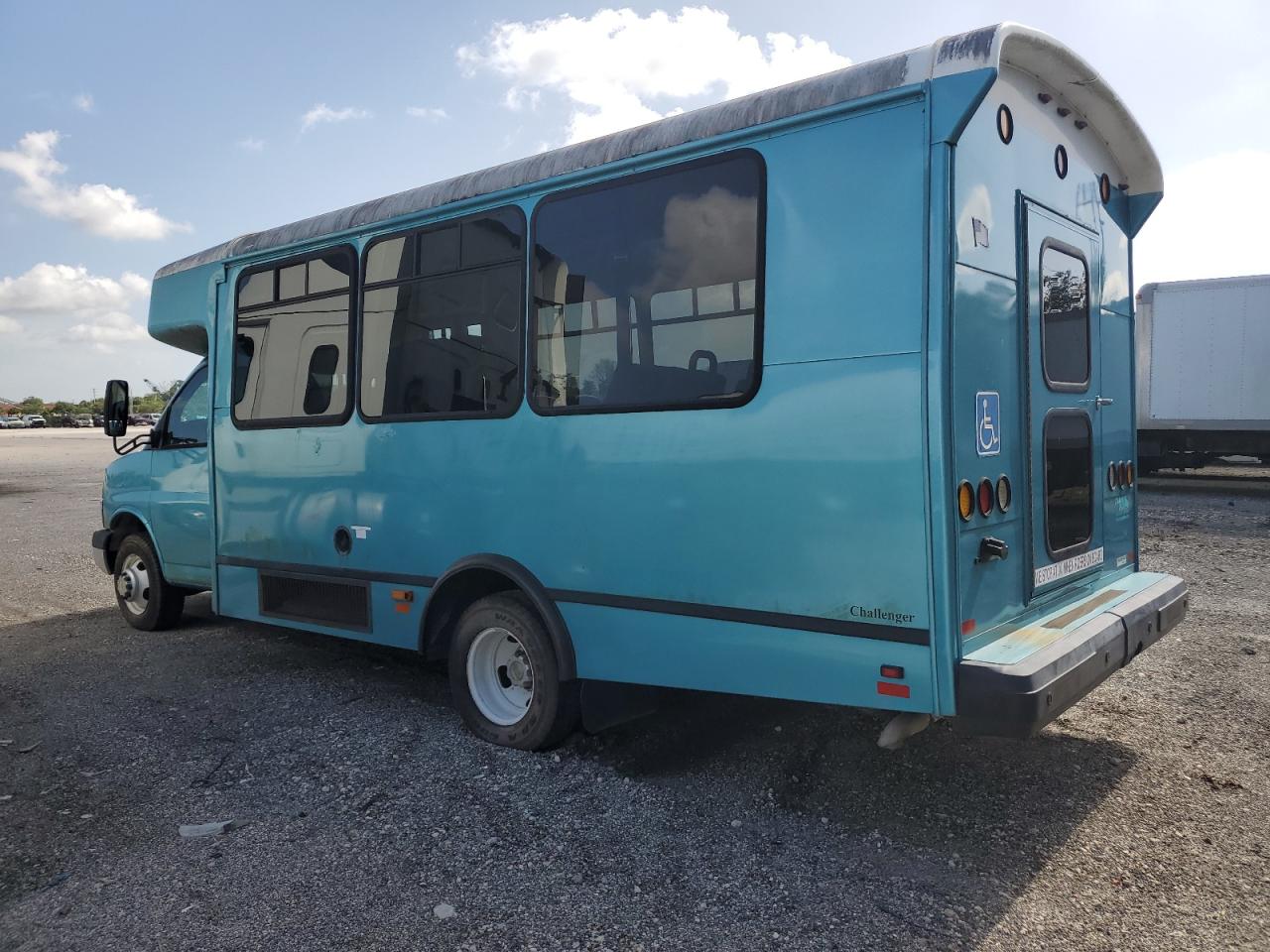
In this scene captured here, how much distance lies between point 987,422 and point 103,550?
712cm

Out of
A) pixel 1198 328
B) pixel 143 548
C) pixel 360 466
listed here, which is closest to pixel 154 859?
pixel 360 466

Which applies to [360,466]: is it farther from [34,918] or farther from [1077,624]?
[1077,624]

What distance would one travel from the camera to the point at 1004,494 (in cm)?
363

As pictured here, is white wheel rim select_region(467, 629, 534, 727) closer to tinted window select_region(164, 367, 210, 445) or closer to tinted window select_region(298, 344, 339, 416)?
tinted window select_region(298, 344, 339, 416)

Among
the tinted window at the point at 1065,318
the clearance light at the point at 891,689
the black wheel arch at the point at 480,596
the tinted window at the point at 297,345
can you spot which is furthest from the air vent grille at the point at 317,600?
the tinted window at the point at 1065,318

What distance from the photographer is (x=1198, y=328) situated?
14328 millimetres

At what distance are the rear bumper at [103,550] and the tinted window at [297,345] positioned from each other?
2466mm

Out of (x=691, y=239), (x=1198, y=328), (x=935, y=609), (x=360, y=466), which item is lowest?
(x=935, y=609)

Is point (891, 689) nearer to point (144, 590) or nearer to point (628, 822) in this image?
point (628, 822)

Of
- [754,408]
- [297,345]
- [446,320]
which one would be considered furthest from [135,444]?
[754,408]

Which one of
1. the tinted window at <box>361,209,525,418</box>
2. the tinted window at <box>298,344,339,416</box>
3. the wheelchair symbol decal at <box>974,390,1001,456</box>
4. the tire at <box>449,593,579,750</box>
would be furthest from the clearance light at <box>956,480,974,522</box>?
the tinted window at <box>298,344,339,416</box>

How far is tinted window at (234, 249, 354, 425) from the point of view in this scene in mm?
5414

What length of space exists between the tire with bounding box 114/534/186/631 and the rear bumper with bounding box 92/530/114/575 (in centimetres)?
12

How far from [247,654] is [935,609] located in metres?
5.14
